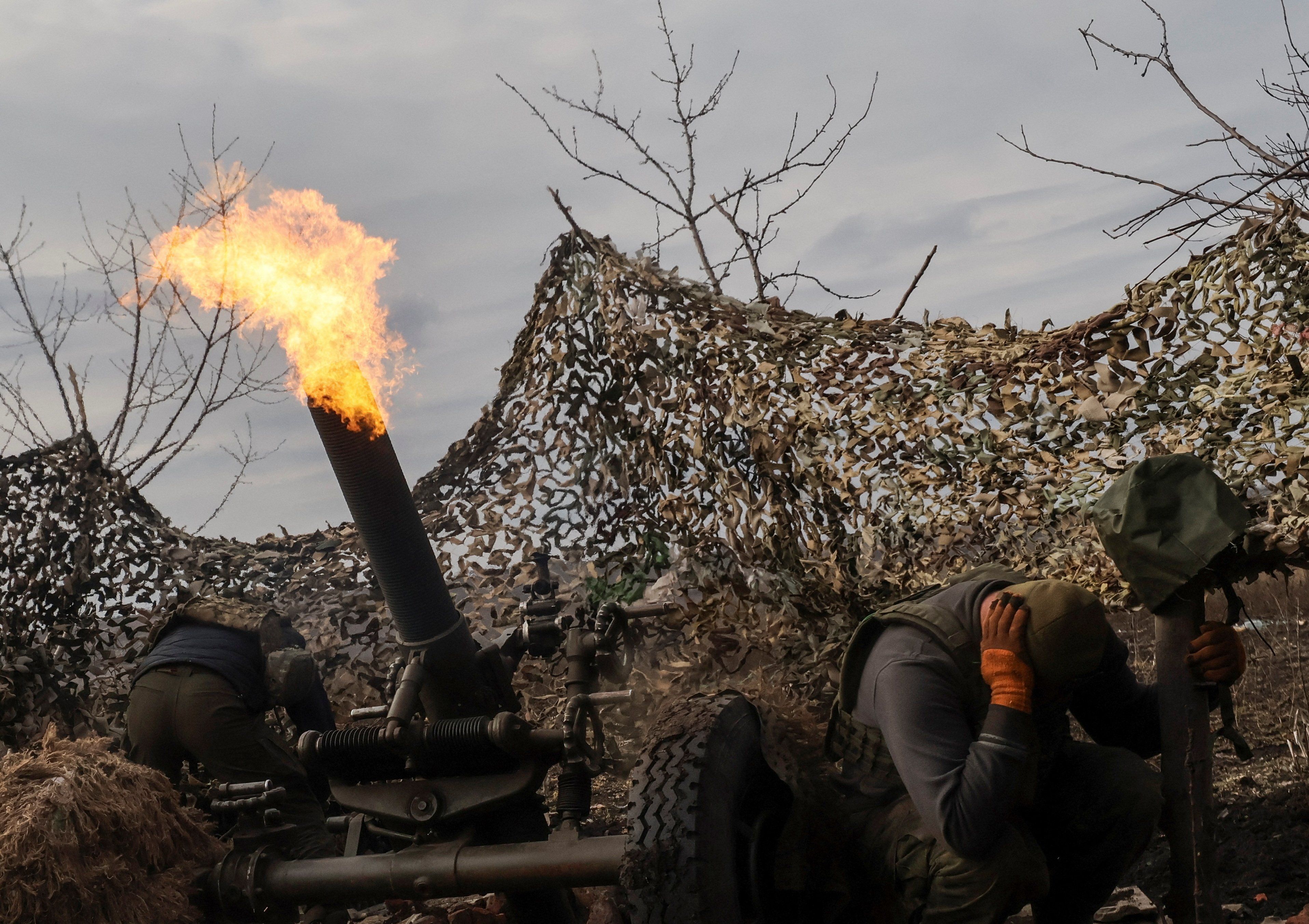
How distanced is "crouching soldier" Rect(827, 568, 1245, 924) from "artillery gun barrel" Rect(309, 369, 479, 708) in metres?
1.59

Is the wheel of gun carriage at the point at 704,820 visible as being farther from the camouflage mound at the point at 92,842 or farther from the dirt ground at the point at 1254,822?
the camouflage mound at the point at 92,842

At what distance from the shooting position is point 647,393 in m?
5.73

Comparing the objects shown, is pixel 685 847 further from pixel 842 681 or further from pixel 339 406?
pixel 339 406

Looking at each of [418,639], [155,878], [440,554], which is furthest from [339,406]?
[440,554]

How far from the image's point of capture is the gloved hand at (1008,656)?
9.86ft

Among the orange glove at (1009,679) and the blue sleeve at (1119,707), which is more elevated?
the orange glove at (1009,679)

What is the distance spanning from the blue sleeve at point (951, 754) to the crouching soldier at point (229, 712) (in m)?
3.30

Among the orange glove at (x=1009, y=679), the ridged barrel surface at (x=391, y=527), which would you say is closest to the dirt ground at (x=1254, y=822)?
the ridged barrel surface at (x=391, y=527)

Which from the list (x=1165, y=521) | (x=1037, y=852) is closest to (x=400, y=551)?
(x=1037, y=852)

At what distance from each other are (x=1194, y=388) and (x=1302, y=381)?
0.42m

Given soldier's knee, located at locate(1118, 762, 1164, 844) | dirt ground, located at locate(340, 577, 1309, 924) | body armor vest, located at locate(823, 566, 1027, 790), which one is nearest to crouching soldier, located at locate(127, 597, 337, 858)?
dirt ground, located at locate(340, 577, 1309, 924)

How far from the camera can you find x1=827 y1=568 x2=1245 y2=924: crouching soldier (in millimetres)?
3021

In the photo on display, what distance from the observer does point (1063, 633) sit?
9.96 feet

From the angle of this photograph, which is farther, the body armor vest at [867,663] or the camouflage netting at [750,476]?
the camouflage netting at [750,476]
